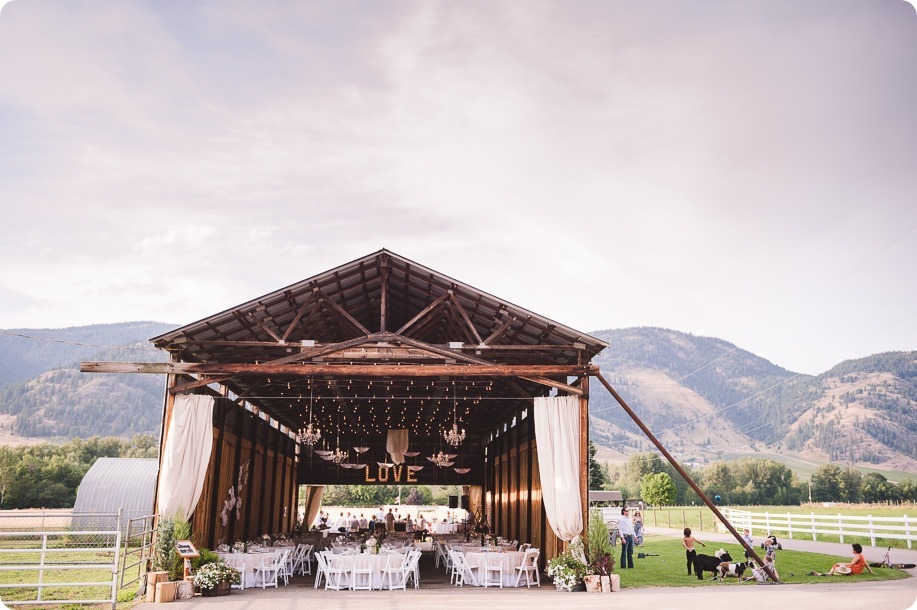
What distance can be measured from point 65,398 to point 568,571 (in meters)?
122

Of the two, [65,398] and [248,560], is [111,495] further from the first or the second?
[65,398]

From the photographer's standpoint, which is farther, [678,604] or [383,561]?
[383,561]

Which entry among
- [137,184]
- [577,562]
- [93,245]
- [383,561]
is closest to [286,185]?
[137,184]

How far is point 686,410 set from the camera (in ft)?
651

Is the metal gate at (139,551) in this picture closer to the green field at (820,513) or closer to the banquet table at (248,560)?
the banquet table at (248,560)

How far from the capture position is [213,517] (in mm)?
15758

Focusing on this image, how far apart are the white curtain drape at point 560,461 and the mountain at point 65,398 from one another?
95759mm

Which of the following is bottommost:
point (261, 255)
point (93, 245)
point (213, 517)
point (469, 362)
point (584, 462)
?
point (213, 517)

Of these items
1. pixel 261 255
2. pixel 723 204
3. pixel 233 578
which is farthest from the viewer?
pixel 261 255

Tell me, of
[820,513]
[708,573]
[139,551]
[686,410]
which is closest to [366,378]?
[139,551]

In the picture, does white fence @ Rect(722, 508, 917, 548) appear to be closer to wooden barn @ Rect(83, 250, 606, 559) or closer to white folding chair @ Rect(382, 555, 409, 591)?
wooden barn @ Rect(83, 250, 606, 559)

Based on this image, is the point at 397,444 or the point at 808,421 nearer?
the point at 397,444

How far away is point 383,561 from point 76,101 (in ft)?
42.0

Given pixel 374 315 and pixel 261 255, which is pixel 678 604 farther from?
pixel 261 255
